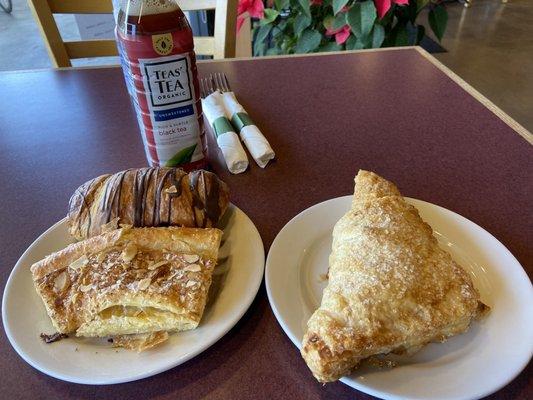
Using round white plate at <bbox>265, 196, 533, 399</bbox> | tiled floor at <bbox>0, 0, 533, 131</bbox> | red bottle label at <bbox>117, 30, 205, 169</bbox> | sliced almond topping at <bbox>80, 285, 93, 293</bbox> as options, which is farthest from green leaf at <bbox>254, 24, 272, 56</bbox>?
tiled floor at <bbox>0, 0, 533, 131</bbox>

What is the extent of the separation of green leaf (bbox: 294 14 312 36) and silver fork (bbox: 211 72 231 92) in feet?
2.18

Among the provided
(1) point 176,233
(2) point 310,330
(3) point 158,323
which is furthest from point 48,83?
(2) point 310,330

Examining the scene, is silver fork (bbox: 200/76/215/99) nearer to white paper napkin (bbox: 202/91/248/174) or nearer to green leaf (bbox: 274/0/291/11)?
white paper napkin (bbox: 202/91/248/174)

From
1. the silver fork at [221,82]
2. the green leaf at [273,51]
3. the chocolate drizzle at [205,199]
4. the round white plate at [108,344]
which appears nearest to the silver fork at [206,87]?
the silver fork at [221,82]

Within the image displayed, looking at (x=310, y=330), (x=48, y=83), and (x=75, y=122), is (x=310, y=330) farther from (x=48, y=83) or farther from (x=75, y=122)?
(x=48, y=83)

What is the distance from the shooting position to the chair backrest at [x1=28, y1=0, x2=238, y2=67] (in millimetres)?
1346

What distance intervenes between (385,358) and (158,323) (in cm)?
29

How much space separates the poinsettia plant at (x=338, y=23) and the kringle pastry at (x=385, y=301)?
3.77 feet

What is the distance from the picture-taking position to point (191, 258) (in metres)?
0.57

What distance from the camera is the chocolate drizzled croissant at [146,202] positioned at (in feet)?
2.08

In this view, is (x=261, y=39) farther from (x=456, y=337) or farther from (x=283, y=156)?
(x=456, y=337)

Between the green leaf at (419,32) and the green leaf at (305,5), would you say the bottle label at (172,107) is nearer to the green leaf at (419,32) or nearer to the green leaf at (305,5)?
the green leaf at (305,5)

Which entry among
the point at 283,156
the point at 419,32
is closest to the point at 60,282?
the point at 283,156

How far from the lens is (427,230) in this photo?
596 mm
